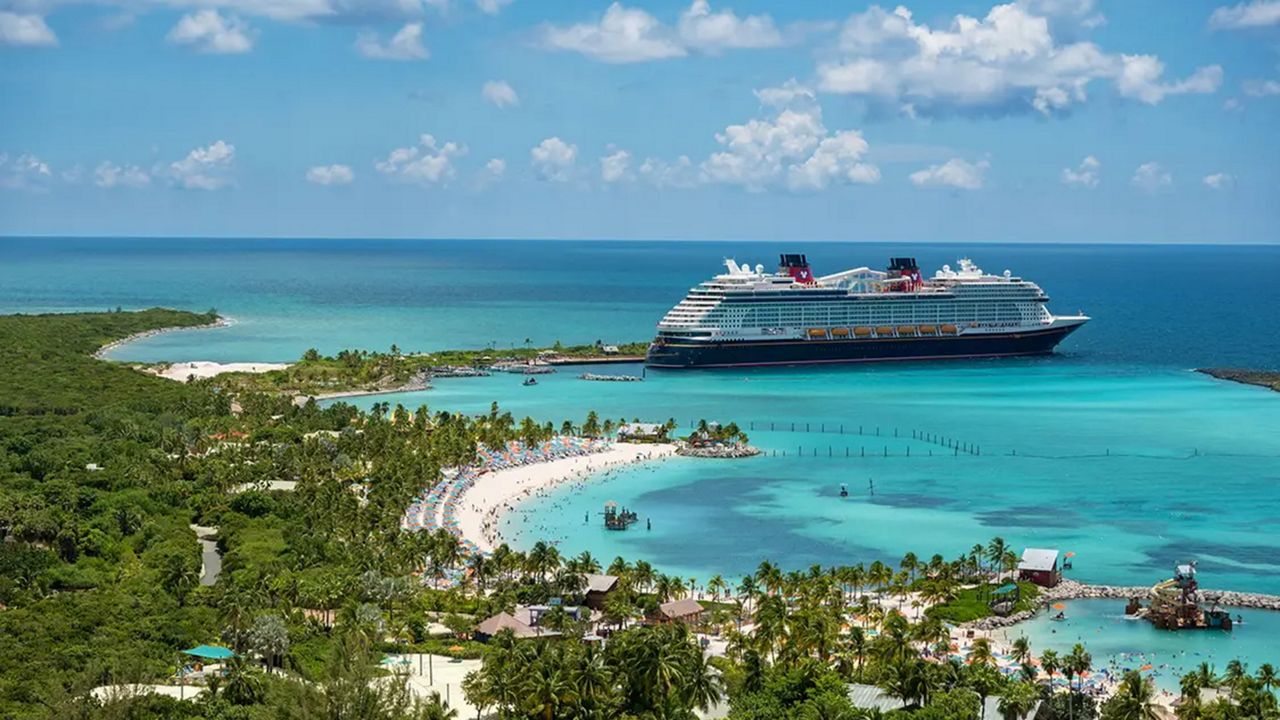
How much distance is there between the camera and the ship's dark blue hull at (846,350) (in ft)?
436

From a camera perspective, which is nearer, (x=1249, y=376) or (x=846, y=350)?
(x=1249, y=376)

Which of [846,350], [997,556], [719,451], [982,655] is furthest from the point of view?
[846,350]

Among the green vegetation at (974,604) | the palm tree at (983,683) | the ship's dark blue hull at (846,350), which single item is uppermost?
the ship's dark blue hull at (846,350)

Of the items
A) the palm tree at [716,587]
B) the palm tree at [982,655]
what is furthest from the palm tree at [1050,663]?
the palm tree at [716,587]

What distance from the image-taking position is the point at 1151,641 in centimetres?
5188

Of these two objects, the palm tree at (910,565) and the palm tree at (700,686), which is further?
the palm tree at (910,565)

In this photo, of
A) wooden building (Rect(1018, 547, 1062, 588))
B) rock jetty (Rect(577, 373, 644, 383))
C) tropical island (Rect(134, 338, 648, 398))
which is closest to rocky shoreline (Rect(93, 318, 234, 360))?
tropical island (Rect(134, 338, 648, 398))

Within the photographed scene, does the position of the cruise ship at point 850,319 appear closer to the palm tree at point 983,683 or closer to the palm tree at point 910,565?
the palm tree at point 910,565

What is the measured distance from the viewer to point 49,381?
106 m

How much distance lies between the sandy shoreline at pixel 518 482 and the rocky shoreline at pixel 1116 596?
2288 centimetres

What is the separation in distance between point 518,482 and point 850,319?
67.2 meters

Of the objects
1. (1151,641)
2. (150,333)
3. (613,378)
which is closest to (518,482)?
(1151,641)

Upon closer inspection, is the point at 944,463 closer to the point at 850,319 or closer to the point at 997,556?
the point at 997,556

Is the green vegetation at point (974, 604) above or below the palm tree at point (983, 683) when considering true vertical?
below
